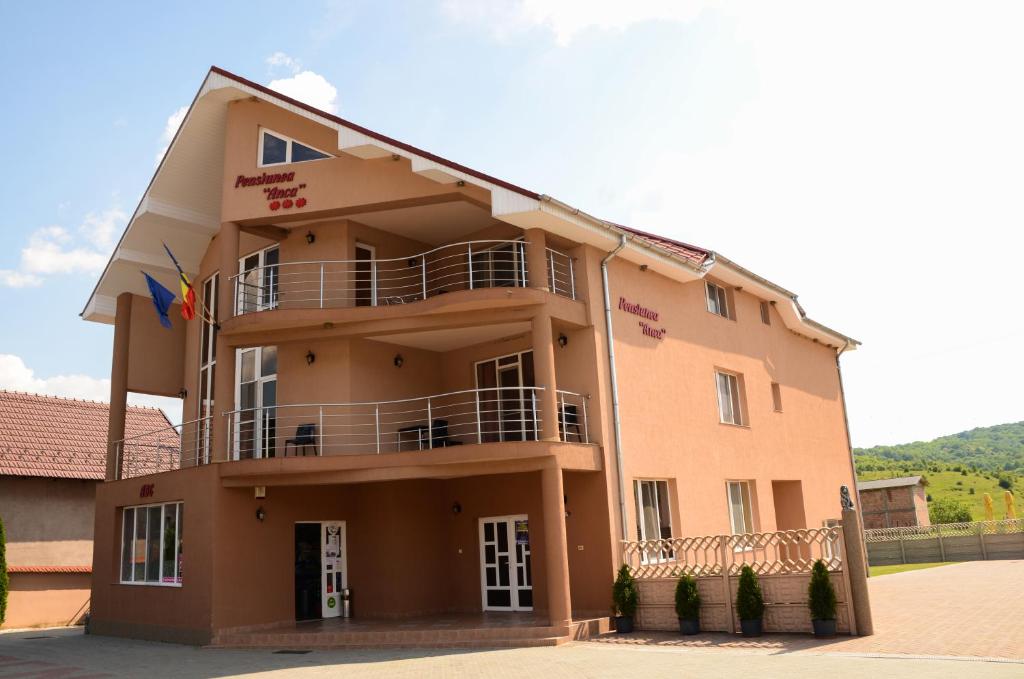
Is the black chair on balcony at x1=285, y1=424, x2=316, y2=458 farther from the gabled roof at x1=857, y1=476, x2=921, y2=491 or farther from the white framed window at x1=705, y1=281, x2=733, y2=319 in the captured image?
the gabled roof at x1=857, y1=476, x2=921, y2=491

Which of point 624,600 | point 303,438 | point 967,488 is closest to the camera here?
point 624,600

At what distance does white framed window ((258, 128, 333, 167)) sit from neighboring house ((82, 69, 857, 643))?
0.18 feet

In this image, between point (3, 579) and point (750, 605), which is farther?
point (3, 579)

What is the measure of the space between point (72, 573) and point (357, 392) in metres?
12.2

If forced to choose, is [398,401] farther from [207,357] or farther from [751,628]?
[207,357]

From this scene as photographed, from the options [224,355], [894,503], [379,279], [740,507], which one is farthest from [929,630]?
[894,503]

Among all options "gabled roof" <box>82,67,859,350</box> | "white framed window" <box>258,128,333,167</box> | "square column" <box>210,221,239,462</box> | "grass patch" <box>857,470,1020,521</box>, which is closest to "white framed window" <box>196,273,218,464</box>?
"gabled roof" <box>82,67,859,350</box>

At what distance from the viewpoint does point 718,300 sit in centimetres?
2178

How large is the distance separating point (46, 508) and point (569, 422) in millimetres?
16589

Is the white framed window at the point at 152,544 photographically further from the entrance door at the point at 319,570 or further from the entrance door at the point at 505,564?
the entrance door at the point at 505,564

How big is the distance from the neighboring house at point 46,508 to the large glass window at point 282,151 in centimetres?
1236

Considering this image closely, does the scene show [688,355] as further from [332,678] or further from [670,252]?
[332,678]

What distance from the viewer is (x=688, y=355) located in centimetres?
1958

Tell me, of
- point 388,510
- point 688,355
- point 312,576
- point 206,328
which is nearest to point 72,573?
point 206,328
